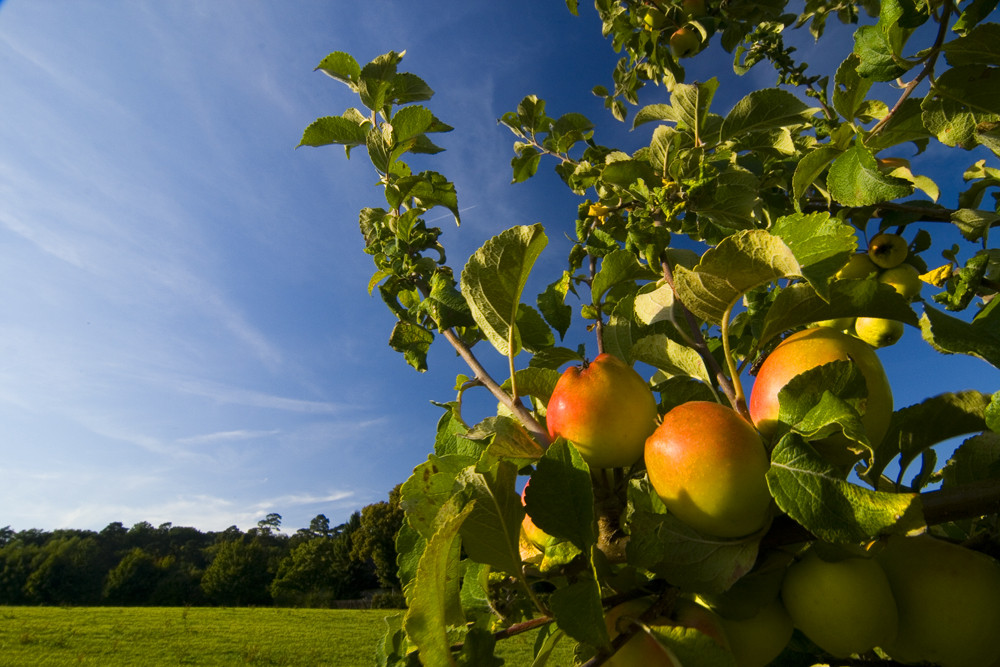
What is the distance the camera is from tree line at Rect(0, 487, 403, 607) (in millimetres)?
31078

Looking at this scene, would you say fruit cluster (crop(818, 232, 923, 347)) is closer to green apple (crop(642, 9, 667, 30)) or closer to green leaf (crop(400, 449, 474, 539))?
green leaf (crop(400, 449, 474, 539))

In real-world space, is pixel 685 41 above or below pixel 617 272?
above

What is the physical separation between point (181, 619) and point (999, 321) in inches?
950

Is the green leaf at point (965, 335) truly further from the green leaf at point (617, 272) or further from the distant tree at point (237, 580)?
the distant tree at point (237, 580)

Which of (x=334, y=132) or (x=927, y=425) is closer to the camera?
(x=927, y=425)

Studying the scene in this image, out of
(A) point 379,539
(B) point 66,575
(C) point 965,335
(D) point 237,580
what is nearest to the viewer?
(C) point 965,335

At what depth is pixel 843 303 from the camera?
0.51 metres

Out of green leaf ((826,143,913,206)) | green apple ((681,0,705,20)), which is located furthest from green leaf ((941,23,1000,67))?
green apple ((681,0,705,20))

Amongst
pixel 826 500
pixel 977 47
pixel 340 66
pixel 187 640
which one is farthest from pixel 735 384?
pixel 187 640

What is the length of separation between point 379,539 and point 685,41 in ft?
102

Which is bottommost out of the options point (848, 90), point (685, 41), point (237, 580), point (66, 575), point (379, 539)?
point (848, 90)

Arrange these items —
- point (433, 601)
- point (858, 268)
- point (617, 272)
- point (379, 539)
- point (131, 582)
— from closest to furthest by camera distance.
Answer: point (433, 601) < point (617, 272) < point (858, 268) < point (379, 539) < point (131, 582)

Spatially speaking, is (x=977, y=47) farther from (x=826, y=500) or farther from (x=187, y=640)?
(x=187, y=640)

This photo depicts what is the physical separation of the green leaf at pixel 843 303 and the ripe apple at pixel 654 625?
0.91 feet
